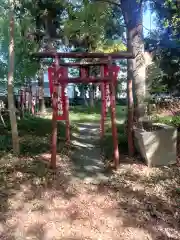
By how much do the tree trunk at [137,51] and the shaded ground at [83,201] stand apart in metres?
1.23

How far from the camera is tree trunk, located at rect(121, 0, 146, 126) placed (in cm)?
599

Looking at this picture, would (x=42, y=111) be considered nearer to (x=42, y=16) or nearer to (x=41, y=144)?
(x=42, y=16)

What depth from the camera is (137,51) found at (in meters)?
5.97

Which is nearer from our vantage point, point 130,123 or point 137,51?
point 130,123

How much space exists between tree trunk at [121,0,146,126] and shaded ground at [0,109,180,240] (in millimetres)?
1233

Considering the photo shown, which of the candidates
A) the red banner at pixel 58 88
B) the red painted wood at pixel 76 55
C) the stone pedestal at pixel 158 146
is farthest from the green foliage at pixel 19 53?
the stone pedestal at pixel 158 146

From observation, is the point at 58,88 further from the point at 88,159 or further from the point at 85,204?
the point at 85,204

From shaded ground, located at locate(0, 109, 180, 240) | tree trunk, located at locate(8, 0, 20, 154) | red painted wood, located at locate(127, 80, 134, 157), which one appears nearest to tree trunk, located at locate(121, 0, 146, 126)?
red painted wood, located at locate(127, 80, 134, 157)

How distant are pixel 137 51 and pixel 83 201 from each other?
3.42 m

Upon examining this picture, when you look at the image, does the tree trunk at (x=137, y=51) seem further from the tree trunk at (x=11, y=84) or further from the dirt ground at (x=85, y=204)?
the tree trunk at (x=11, y=84)

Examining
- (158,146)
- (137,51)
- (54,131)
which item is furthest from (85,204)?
(137,51)

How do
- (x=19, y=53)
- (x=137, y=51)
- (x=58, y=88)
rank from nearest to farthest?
(x=58, y=88) < (x=137, y=51) < (x=19, y=53)

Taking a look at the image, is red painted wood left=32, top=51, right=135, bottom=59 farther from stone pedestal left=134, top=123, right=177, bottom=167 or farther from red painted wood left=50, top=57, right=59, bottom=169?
stone pedestal left=134, top=123, right=177, bottom=167

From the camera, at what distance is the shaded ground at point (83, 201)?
342 cm
